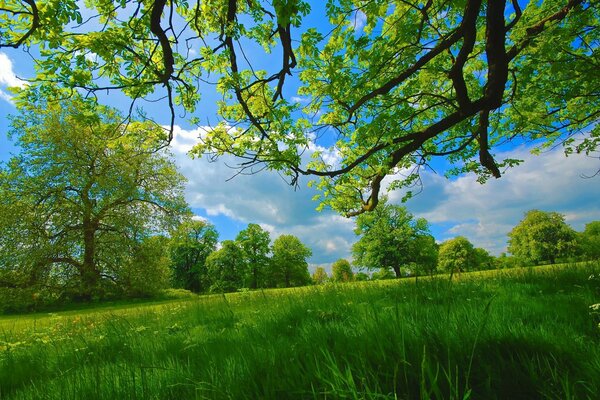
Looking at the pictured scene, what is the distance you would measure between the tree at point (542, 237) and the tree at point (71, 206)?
2837 inches

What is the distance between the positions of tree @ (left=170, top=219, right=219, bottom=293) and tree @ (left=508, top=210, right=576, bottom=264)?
71122 mm

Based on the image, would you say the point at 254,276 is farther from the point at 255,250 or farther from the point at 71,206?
the point at 71,206

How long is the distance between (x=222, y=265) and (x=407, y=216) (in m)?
41.4

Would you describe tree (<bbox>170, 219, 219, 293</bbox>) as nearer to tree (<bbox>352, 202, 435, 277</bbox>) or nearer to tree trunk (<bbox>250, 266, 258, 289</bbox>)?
tree trunk (<bbox>250, 266, 258, 289</bbox>)

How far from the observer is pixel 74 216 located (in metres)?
25.5

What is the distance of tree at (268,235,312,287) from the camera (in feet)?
234

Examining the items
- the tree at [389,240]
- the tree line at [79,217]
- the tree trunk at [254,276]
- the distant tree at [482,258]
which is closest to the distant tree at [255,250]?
the tree trunk at [254,276]

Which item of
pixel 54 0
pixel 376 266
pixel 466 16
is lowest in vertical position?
pixel 376 266

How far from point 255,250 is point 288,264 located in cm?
875

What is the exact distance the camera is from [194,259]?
7194cm

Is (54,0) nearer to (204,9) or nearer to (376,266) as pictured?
(204,9)

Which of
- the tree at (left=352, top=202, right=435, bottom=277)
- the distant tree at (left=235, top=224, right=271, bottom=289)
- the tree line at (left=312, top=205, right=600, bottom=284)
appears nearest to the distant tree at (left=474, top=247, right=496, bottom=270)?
the tree line at (left=312, top=205, right=600, bottom=284)

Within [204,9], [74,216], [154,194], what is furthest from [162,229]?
[204,9]

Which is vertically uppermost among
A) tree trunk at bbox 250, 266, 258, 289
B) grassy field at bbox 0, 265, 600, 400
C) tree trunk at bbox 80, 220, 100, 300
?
tree trunk at bbox 80, 220, 100, 300
